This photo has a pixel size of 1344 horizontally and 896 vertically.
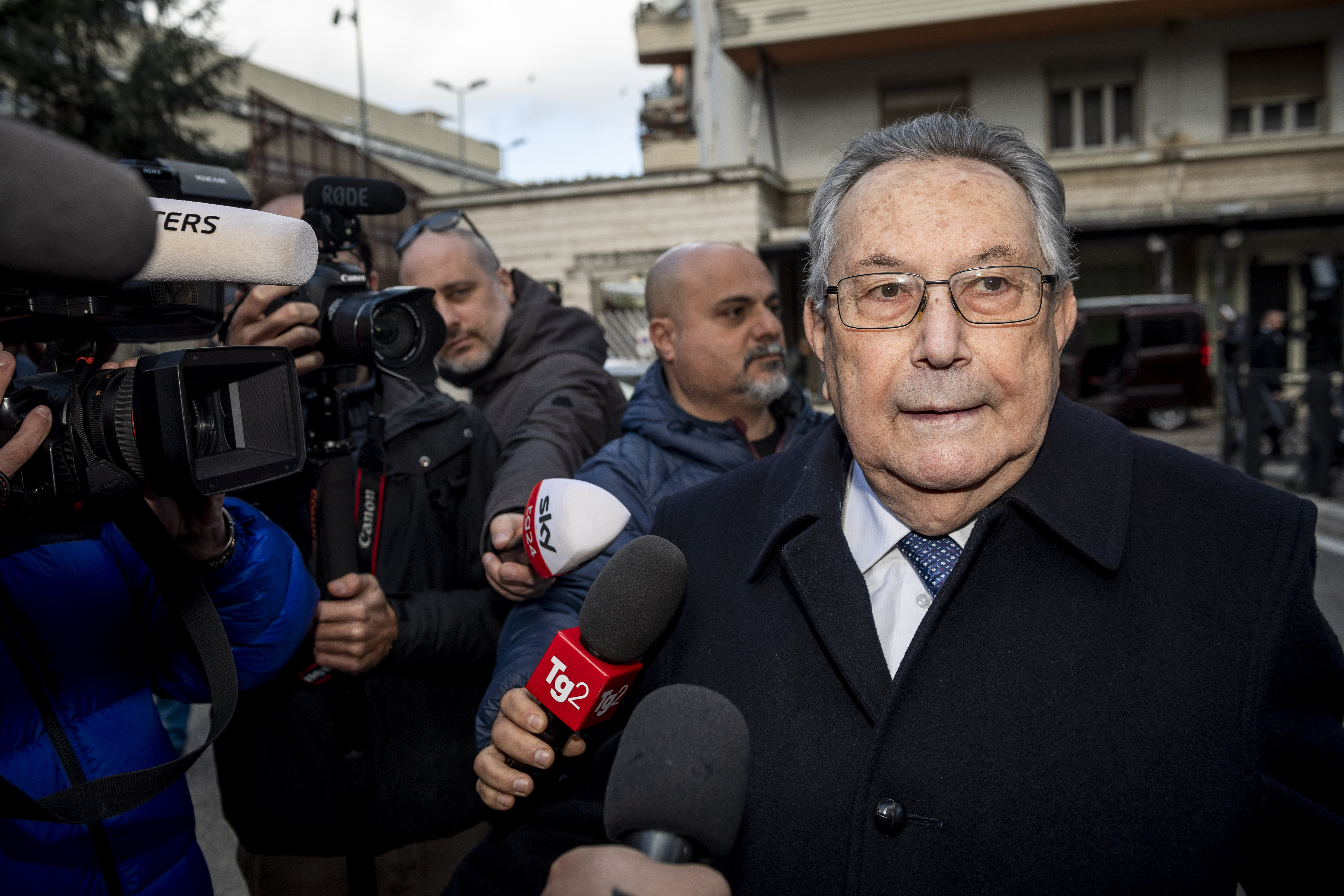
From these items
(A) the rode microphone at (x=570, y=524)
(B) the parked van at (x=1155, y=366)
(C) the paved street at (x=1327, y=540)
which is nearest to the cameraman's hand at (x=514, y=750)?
(A) the rode microphone at (x=570, y=524)

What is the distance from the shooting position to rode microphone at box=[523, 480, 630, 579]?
5.47 ft

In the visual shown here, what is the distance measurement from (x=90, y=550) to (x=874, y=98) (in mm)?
17114

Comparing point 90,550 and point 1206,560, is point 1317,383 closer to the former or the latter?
point 1206,560

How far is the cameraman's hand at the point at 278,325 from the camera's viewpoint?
1.96 m

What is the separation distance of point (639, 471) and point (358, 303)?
862 mm

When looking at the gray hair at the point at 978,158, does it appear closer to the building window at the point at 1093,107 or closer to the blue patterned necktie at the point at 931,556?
the blue patterned necktie at the point at 931,556

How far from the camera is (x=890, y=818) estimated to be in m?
1.33

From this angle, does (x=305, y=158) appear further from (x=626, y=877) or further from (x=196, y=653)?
(x=626, y=877)

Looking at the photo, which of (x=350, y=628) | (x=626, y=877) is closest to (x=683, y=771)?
(x=626, y=877)

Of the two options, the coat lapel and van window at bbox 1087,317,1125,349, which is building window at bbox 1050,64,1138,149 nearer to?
van window at bbox 1087,317,1125,349

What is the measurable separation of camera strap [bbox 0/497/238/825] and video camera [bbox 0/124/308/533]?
96 millimetres

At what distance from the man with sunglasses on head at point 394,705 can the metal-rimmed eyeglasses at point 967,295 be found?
1237 millimetres

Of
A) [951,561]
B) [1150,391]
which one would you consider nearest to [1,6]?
[951,561]

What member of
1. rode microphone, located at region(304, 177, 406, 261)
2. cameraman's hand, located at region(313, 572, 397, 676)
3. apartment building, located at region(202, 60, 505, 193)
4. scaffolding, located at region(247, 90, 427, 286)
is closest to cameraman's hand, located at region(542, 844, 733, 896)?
cameraman's hand, located at region(313, 572, 397, 676)
